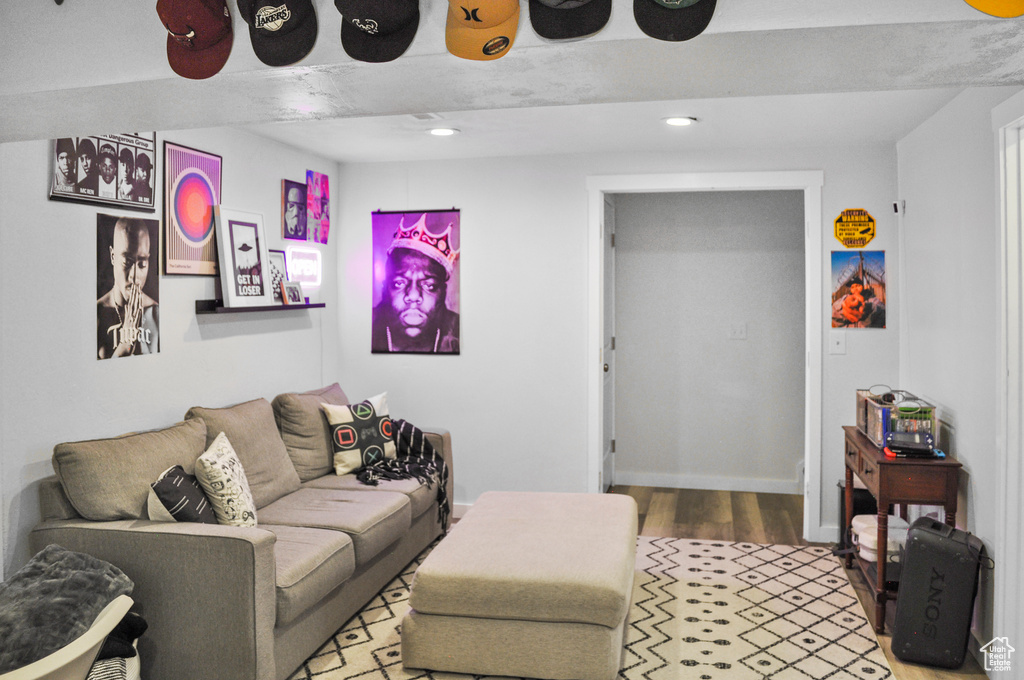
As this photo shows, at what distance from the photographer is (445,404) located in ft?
16.2

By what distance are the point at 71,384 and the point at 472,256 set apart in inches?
98.4

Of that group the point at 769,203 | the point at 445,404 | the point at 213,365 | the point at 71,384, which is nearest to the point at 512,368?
the point at 445,404

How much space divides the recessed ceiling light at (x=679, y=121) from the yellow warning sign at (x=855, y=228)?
1158 millimetres

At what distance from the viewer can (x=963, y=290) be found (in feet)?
10.2

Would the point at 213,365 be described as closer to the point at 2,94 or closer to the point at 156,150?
the point at 156,150

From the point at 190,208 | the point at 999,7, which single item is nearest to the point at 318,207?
the point at 190,208

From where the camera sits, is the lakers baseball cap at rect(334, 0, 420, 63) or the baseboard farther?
Answer: the baseboard

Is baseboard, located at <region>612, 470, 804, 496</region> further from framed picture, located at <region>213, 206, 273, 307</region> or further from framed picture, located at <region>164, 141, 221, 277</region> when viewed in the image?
framed picture, located at <region>164, 141, 221, 277</region>

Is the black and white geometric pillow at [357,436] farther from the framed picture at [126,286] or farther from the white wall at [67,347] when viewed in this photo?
the framed picture at [126,286]

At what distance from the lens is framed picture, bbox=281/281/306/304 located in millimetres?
4308

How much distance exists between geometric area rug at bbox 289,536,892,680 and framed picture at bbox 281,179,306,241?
200cm

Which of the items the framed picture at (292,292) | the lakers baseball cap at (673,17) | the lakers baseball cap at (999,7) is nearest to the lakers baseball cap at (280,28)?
the lakers baseball cap at (673,17)

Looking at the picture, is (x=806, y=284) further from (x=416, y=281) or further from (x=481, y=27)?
(x=481, y=27)

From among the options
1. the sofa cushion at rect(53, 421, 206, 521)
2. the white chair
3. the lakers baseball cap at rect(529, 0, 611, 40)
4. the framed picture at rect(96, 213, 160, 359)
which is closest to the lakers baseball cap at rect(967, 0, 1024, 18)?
the lakers baseball cap at rect(529, 0, 611, 40)
